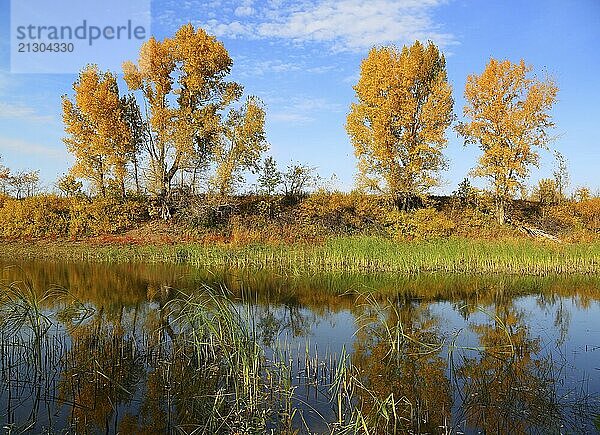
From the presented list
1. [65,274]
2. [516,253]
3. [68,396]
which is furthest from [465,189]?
[68,396]

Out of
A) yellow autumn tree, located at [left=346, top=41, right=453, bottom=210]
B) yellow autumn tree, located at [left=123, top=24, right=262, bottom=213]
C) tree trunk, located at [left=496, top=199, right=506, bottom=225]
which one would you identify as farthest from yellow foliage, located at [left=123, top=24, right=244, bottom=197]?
tree trunk, located at [left=496, top=199, right=506, bottom=225]

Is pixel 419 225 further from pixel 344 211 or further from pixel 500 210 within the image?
pixel 500 210

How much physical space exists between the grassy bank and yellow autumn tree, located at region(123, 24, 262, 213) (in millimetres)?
7047

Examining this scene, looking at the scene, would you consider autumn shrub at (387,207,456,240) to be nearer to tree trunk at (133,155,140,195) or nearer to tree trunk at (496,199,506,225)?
tree trunk at (496,199,506,225)

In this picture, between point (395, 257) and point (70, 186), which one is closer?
point (395, 257)

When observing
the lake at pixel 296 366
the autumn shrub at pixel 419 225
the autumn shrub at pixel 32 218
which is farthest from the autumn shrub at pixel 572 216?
the autumn shrub at pixel 32 218

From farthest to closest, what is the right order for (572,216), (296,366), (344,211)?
1. (572,216)
2. (344,211)
3. (296,366)

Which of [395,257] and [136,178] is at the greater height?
[136,178]

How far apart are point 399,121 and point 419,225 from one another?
476cm

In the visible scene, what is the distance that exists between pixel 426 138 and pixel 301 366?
1812 cm

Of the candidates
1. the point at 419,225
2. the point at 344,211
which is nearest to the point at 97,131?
the point at 344,211

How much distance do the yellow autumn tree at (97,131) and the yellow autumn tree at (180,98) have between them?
1268 mm

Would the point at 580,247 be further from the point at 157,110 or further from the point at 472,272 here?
the point at 157,110

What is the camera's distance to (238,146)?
82.6 ft
